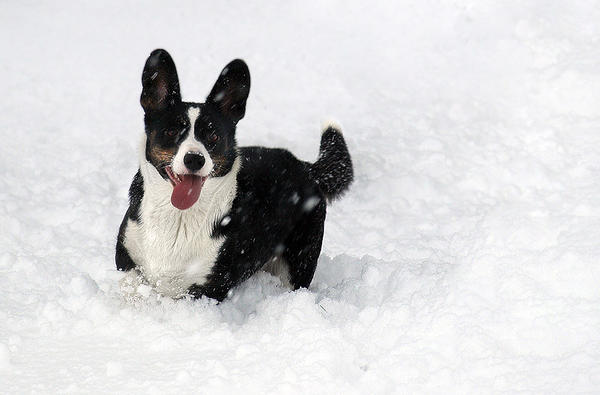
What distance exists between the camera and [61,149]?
680 cm

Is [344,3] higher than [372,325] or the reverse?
higher

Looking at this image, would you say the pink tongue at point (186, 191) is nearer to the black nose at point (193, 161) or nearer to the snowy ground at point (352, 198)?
the black nose at point (193, 161)

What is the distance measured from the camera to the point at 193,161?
3.90 m

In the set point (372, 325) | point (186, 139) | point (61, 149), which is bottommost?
point (61, 149)

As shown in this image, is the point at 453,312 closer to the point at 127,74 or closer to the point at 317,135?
the point at 317,135

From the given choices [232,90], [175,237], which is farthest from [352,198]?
[175,237]

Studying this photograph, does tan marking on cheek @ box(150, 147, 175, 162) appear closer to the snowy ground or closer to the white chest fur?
the white chest fur

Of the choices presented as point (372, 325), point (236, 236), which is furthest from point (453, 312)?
point (236, 236)

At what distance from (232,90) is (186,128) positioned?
1.55 ft

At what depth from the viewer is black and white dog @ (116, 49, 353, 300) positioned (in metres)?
4.06

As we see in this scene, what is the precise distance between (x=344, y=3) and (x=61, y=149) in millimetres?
4287

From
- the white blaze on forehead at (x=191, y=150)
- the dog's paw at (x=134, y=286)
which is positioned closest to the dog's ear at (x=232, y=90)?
the white blaze on forehead at (x=191, y=150)

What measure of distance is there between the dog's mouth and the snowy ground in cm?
56

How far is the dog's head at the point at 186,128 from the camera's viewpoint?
3.98 metres
